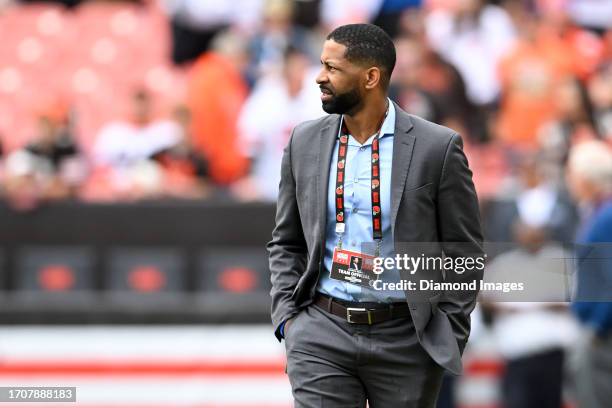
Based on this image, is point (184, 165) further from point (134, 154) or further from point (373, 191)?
point (373, 191)

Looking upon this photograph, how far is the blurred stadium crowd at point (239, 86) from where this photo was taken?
1041 cm

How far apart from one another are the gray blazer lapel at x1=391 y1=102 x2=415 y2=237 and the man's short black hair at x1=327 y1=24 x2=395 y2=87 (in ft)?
0.66

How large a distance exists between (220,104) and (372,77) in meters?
7.02

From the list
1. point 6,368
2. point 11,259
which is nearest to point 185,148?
point 11,259

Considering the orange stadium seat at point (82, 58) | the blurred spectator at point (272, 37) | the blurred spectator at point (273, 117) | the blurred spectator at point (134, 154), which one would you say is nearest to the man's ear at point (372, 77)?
the blurred spectator at point (273, 117)

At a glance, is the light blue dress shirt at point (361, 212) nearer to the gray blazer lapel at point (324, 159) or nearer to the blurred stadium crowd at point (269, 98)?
the gray blazer lapel at point (324, 159)

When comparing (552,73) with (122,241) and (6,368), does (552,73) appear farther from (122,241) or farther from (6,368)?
(6,368)

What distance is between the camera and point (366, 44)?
430 cm

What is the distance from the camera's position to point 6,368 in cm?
927

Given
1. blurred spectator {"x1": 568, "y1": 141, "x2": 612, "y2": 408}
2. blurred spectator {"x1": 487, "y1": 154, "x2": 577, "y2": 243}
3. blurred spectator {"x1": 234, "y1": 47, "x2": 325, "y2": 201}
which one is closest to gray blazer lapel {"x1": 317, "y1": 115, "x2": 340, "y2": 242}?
blurred spectator {"x1": 568, "y1": 141, "x2": 612, "y2": 408}

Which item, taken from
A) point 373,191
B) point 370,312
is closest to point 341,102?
point 373,191

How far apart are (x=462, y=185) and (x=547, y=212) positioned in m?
4.90

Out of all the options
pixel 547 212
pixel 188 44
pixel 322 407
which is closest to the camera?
pixel 322 407

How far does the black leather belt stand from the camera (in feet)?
14.2
